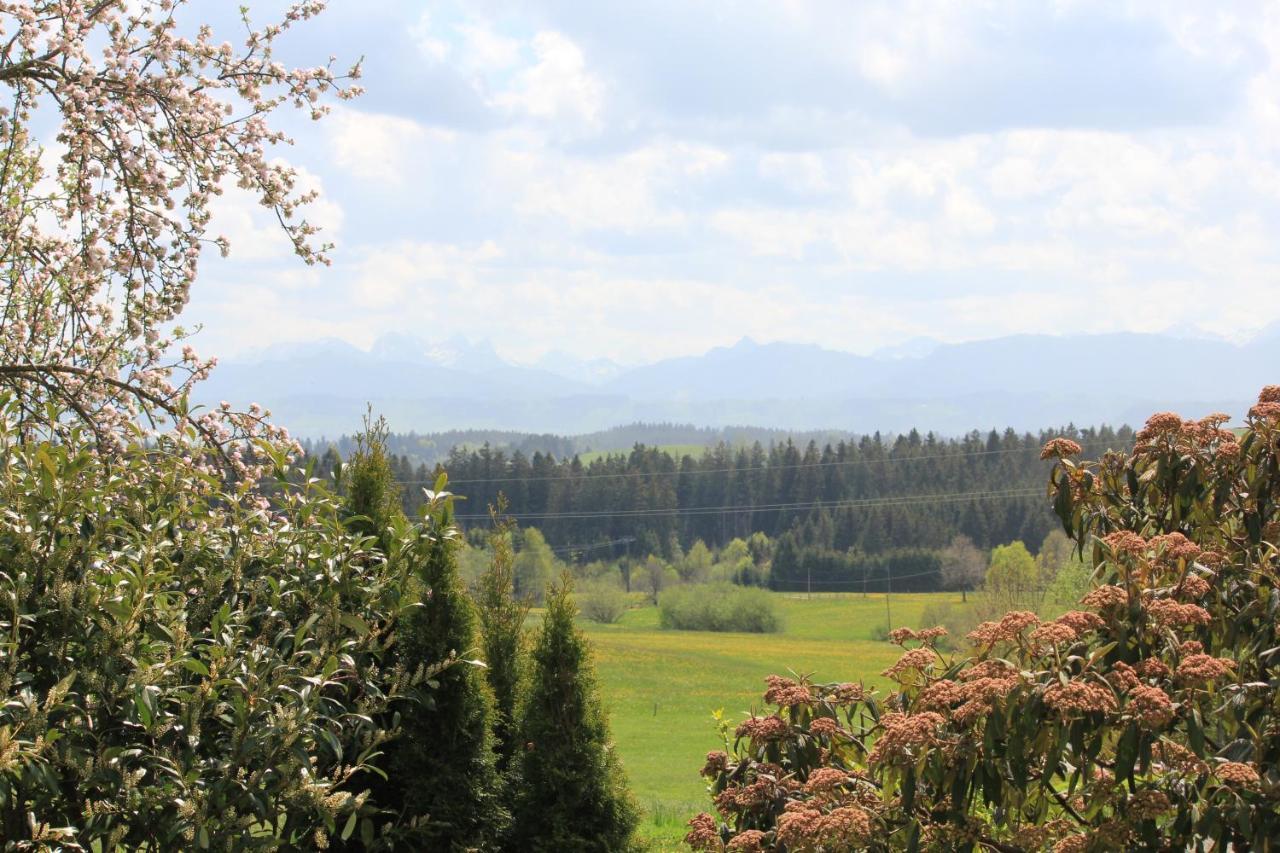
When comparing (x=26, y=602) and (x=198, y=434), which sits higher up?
(x=198, y=434)

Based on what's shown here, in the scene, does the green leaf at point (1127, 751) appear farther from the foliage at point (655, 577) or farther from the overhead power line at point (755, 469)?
the overhead power line at point (755, 469)

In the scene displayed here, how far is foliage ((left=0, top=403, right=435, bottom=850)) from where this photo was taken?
14.9 ft

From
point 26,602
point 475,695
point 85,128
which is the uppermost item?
point 85,128

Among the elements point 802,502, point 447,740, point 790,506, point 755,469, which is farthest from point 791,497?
point 447,740

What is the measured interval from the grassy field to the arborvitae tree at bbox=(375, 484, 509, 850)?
0.97 metres

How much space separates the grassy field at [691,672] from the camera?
69.9 ft

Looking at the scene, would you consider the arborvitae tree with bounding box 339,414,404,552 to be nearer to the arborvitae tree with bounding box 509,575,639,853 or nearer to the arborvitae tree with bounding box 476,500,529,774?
the arborvitae tree with bounding box 476,500,529,774

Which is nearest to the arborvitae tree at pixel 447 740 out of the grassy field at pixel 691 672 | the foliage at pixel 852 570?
the grassy field at pixel 691 672

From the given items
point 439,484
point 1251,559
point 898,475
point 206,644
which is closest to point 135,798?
point 206,644

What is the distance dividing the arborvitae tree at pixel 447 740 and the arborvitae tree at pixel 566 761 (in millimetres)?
269

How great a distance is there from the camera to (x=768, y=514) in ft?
443

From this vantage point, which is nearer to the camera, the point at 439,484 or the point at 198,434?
the point at 439,484

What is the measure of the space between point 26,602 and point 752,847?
3.28 m

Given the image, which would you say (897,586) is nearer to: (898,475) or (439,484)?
(898,475)
